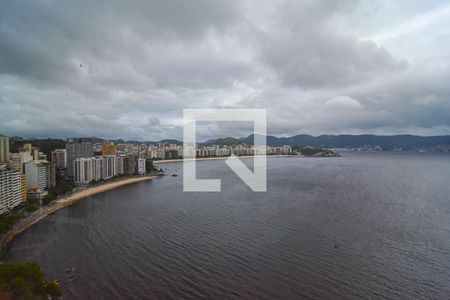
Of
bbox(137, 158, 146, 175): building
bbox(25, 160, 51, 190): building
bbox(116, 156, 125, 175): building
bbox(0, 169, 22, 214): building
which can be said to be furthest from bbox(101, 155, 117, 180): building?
bbox(0, 169, 22, 214): building

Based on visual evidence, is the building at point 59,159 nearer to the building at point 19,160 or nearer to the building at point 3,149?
the building at point 3,149

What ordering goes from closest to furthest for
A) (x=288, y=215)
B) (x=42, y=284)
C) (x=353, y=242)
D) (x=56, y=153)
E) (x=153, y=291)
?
(x=42, y=284)
(x=153, y=291)
(x=353, y=242)
(x=288, y=215)
(x=56, y=153)

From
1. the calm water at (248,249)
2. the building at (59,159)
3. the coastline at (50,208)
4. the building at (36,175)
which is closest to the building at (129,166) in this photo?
the coastline at (50,208)

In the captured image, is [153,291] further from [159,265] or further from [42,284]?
[42,284]

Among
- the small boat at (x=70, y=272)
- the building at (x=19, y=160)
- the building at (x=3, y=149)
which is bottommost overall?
the small boat at (x=70, y=272)

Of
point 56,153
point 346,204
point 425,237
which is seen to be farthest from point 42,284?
point 56,153

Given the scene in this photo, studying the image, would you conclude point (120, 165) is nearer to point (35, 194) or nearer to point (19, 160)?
point (19, 160)
